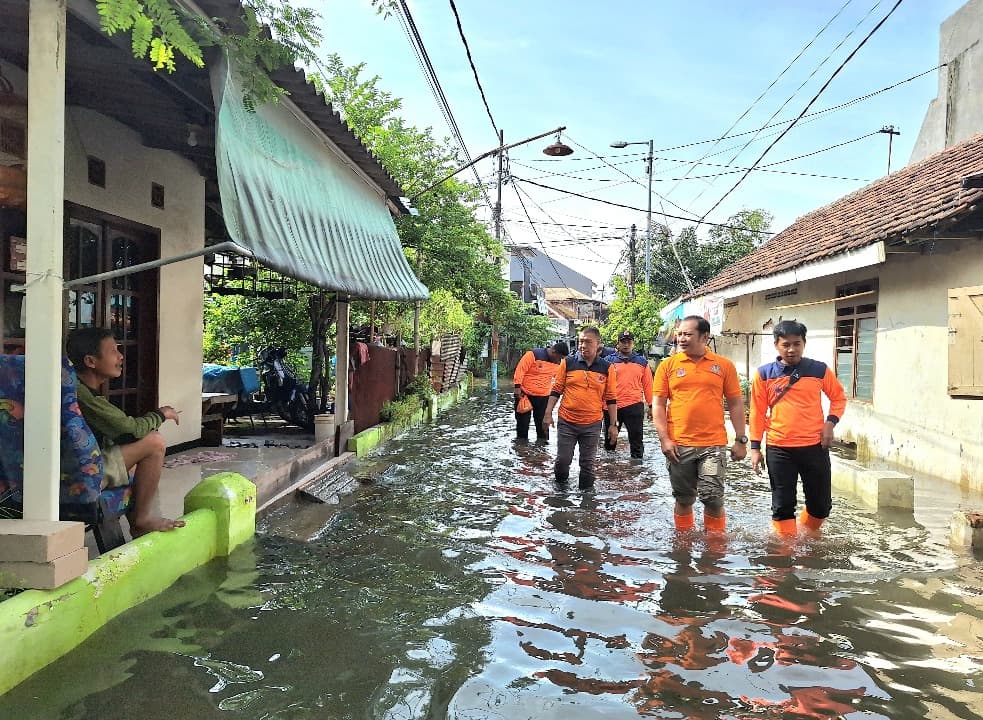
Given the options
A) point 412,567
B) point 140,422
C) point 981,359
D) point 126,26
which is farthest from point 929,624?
A: point 126,26

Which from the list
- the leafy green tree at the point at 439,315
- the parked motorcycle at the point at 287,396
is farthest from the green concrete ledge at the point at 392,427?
the leafy green tree at the point at 439,315

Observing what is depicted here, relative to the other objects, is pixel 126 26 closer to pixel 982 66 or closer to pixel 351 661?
pixel 351 661

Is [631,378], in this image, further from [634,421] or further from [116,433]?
[116,433]

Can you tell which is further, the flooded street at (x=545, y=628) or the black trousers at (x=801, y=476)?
the black trousers at (x=801, y=476)

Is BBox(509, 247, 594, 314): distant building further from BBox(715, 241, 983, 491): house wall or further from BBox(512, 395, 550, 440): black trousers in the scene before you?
BBox(715, 241, 983, 491): house wall

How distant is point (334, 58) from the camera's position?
1563 cm

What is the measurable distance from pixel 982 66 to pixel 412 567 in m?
15.6

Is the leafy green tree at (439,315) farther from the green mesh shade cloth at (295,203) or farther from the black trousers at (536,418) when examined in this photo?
the green mesh shade cloth at (295,203)

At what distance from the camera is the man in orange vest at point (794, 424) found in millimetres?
5816

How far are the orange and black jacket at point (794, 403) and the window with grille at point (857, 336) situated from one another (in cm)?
593

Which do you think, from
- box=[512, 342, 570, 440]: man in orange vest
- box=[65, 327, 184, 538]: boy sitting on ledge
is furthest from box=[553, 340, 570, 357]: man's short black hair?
box=[65, 327, 184, 538]: boy sitting on ledge

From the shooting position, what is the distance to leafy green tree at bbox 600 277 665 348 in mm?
24297

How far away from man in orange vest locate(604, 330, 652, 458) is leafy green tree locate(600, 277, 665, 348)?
13.3 meters

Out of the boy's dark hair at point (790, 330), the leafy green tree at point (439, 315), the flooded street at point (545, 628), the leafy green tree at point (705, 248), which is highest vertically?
the leafy green tree at point (705, 248)
